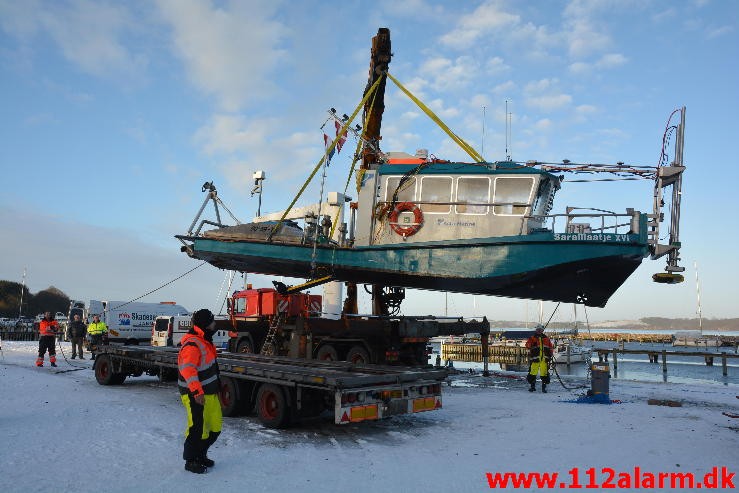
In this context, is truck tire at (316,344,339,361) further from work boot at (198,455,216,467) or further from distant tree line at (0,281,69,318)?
distant tree line at (0,281,69,318)

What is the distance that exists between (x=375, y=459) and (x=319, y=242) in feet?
25.0

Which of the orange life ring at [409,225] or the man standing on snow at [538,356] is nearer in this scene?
the orange life ring at [409,225]

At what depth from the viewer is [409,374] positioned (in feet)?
26.0

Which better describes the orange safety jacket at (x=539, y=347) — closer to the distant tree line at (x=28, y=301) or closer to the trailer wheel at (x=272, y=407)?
the trailer wheel at (x=272, y=407)

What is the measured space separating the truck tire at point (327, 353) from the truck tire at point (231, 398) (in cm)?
406

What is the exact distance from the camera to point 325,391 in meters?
7.43

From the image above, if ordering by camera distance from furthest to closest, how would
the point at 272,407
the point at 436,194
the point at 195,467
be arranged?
the point at 436,194, the point at 272,407, the point at 195,467

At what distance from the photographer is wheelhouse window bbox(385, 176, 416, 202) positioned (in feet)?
42.5

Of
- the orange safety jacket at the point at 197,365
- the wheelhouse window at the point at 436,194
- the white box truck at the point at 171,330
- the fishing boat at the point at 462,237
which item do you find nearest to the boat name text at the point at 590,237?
the fishing boat at the point at 462,237

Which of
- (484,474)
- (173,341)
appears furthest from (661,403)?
(173,341)

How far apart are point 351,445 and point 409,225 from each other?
667cm

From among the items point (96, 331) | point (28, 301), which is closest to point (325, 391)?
point (96, 331)

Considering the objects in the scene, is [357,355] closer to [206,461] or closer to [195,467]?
[206,461]

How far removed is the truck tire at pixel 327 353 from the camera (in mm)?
12711
